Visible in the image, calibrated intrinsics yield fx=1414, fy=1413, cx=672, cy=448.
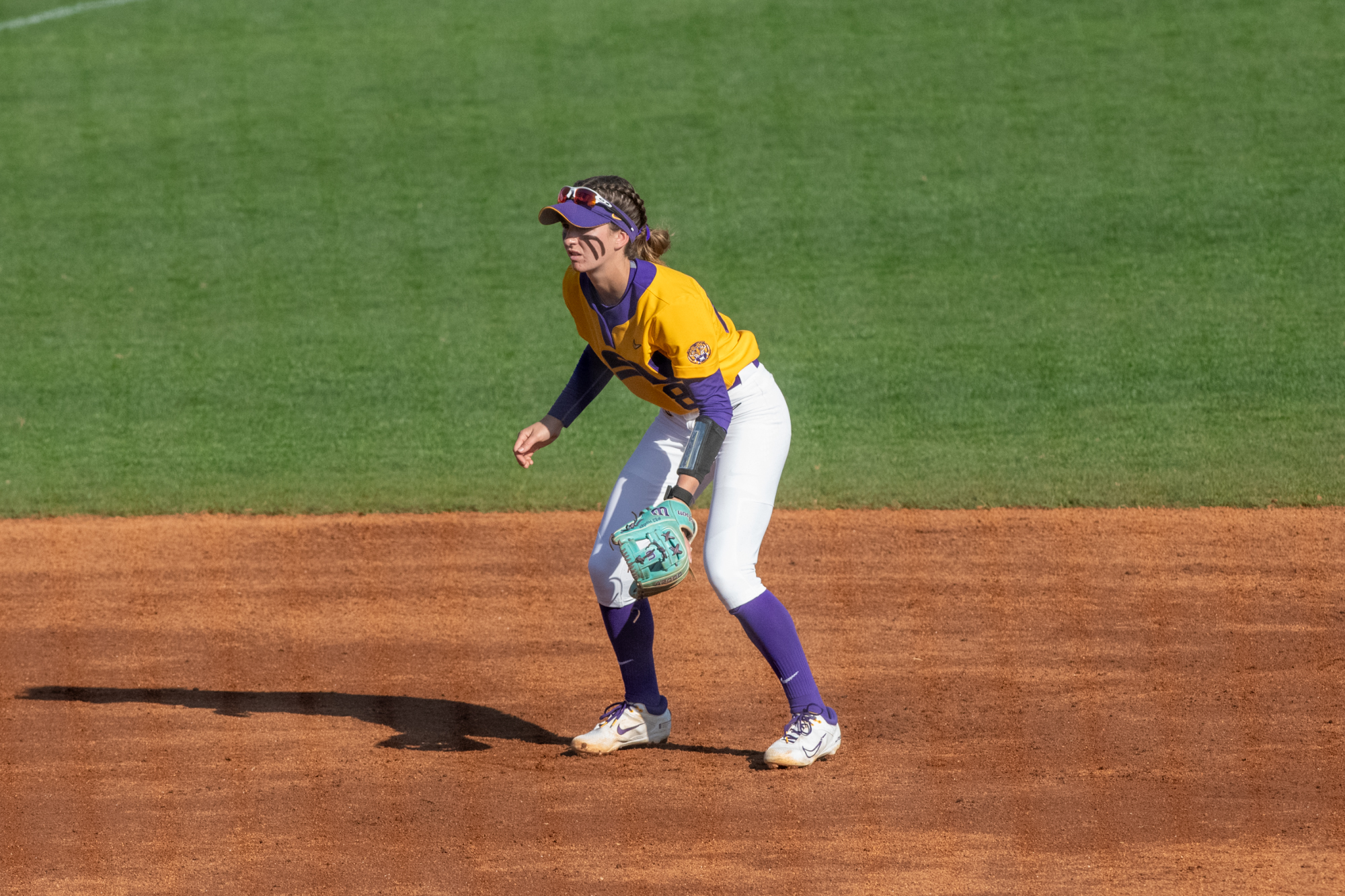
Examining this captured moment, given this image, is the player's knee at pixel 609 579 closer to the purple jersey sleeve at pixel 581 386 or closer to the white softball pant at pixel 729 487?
the white softball pant at pixel 729 487

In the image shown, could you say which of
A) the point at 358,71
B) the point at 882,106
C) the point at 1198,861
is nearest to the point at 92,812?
the point at 1198,861

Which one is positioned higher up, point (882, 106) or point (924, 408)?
point (882, 106)

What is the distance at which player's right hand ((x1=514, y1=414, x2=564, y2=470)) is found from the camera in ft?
15.8

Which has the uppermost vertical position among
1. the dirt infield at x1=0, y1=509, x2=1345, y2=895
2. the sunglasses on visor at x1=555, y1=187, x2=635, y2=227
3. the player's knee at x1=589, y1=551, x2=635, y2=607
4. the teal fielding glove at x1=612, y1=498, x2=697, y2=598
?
the sunglasses on visor at x1=555, y1=187, x2=635, y2=227

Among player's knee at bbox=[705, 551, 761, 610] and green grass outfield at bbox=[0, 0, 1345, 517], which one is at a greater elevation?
green grass outfield at bbox=[0, 0, 1345, 517]

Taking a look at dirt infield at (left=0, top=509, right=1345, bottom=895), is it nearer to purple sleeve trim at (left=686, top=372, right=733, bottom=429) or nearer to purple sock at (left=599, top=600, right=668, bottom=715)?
purple sock at (left=599, top=600, right=668, bottom=715)

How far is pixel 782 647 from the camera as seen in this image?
461cm

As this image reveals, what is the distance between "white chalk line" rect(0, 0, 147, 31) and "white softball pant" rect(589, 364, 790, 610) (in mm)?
14731

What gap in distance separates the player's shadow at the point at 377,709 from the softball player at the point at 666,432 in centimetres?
47

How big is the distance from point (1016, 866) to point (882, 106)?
10.9 meters

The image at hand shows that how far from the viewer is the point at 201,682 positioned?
5.70m

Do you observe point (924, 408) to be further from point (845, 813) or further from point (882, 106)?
point (882, 106)

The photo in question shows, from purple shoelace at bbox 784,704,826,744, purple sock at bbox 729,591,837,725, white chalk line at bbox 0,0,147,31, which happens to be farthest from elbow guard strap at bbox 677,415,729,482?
white chalk line at bbox 0,0,147,31

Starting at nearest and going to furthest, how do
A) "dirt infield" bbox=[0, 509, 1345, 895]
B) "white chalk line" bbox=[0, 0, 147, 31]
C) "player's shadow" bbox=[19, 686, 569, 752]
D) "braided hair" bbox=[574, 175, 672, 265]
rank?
"dirt infield" bbox=[0, 509, 1345, 895]
"braided hair" bbox=[574, 175, 672, 265]
"player's shadow" bbox=[19, 686, 569, 752]
"white chalk line" bbox=[0, 0, 147, 31]
